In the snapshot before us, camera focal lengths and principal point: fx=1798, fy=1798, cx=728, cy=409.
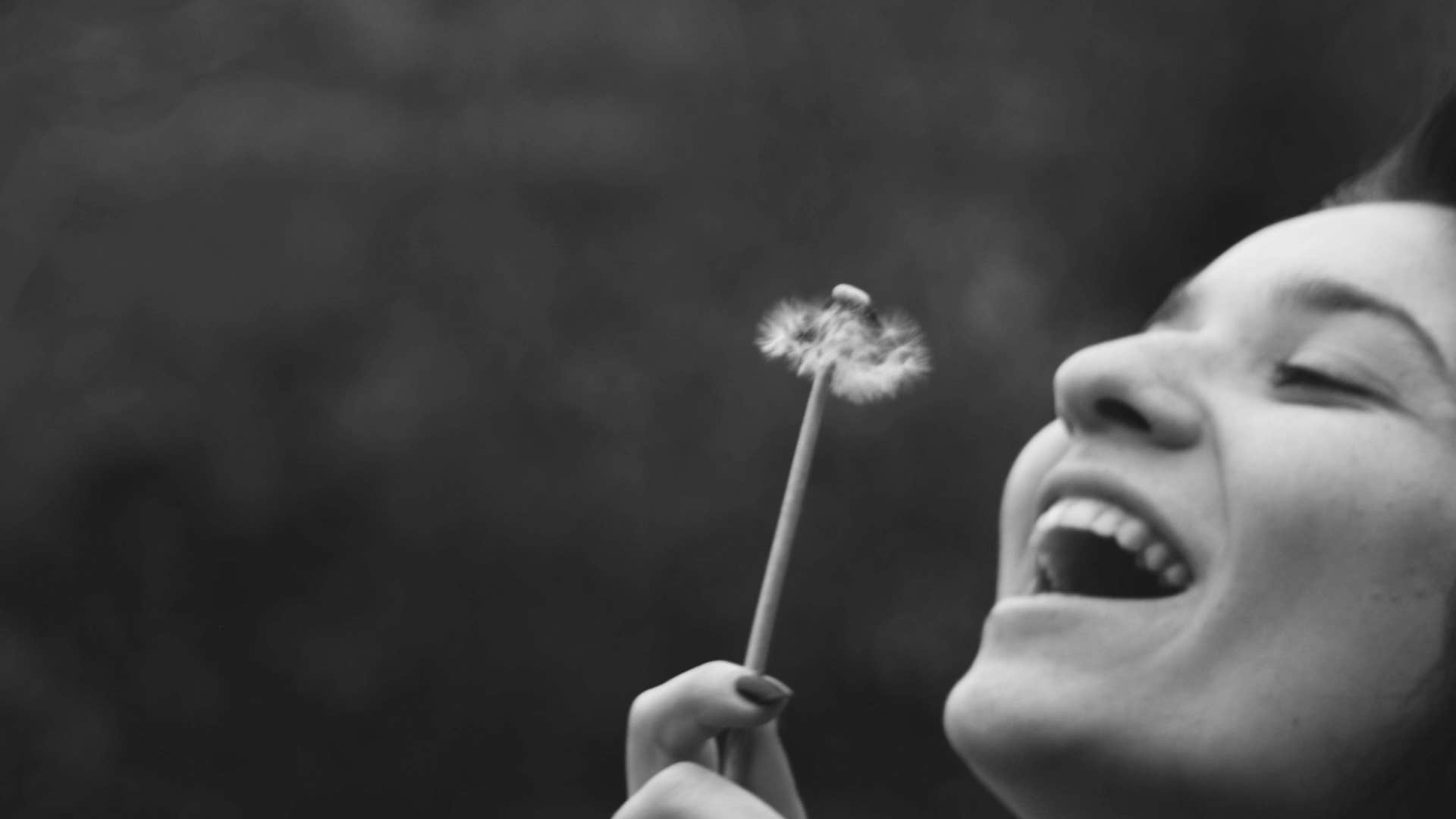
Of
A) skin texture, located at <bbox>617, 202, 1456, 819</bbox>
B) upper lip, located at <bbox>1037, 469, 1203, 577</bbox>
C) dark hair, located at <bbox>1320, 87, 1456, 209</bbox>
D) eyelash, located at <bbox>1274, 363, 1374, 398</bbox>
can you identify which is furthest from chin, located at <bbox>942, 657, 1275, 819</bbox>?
dark hair, located at <bbox>1320, 87, 1456, 209</bbox>

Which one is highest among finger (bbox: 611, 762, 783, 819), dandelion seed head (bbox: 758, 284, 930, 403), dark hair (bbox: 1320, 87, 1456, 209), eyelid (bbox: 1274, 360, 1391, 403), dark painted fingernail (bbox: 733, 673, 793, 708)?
dark hair (bbox: 1320, 87, 1456, 209)

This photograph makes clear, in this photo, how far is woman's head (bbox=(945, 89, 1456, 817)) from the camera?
958 mm

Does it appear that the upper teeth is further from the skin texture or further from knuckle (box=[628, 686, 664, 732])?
knuckle (box=[628, 686, 664, 732])

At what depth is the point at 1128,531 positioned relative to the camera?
3.36 feet

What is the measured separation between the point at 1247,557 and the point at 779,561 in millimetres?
292

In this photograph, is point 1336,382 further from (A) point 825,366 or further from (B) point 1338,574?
(A) point 825,366

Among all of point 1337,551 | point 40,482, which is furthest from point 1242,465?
point 40,482

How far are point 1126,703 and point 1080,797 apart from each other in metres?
0.07

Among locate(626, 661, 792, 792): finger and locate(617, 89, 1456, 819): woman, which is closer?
locate(617, 89, 1456, 819): woman

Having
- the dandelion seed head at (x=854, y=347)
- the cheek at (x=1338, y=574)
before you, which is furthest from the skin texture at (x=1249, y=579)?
the dandelion seed head at (x=854, y=347)

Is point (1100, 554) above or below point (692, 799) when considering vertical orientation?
above

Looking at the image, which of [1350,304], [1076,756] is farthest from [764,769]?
[1350,304]

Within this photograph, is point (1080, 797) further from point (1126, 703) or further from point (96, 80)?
point (96, 80)

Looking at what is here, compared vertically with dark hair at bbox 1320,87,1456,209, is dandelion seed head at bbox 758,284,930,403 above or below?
below
